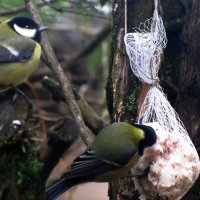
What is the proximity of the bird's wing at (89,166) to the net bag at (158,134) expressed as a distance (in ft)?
0.37

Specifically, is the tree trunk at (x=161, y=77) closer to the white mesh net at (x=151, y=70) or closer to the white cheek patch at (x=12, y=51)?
the white mesh net at (x=151, y=70)

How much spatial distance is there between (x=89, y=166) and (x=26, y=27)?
825 millimetres

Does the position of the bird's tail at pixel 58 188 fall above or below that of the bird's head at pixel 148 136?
below

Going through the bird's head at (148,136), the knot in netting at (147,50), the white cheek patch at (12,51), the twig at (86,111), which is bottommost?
the twig at (86,111)

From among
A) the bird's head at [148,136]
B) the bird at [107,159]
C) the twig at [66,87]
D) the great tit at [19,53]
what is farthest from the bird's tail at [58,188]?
the great tit at [19,53]

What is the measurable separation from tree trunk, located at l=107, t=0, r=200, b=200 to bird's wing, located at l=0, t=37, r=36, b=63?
17.9 inches

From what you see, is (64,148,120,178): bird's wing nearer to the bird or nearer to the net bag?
the bird

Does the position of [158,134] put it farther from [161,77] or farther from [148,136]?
[161,77]

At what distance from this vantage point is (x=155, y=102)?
2.03 metres

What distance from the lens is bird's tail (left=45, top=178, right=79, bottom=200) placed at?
1996mm

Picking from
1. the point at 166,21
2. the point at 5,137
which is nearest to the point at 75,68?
the point at 5,137

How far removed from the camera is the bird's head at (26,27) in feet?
8.21

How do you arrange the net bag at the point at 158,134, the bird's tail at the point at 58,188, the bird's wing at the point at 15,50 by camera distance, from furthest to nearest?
the bird's wing at the point at 15,50
the bird's tail at the point at 58,188
the net bag at the point at 158,134

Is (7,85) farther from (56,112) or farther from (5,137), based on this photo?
(56,112)
